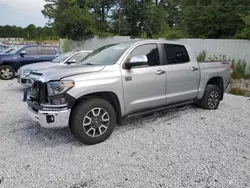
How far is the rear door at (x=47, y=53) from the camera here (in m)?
9.70

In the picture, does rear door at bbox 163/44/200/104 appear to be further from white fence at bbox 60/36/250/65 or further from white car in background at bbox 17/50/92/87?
white fence at bbox 60/36/250/65

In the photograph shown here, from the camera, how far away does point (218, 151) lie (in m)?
3.25

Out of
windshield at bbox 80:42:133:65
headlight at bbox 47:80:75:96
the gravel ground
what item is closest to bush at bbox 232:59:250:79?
the gravel ground

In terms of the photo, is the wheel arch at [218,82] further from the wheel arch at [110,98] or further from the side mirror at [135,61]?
the wheel arch at [110,98]

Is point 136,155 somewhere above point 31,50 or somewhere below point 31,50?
below

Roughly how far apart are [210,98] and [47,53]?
7.70 metres

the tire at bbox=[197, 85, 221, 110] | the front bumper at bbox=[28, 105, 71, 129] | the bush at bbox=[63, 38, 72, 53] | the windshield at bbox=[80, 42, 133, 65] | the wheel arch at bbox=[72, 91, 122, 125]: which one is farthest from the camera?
the bush at bbox=[63, 38, 72, 53]

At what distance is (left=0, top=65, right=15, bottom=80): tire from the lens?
30.2ft

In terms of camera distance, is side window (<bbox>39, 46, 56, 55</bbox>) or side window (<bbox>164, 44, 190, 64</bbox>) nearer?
side window (<bbox>164, 44, 190, 64</bbox>)

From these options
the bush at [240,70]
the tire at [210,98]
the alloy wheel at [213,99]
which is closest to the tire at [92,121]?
the tire at [210,98]

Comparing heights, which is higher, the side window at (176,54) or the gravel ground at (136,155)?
the side window at (176,54)

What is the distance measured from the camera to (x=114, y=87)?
11.3 ft

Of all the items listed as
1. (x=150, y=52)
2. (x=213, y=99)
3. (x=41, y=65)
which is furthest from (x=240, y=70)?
(x=41, y=65)

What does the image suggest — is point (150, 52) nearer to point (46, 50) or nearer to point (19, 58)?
point (46, 50)
